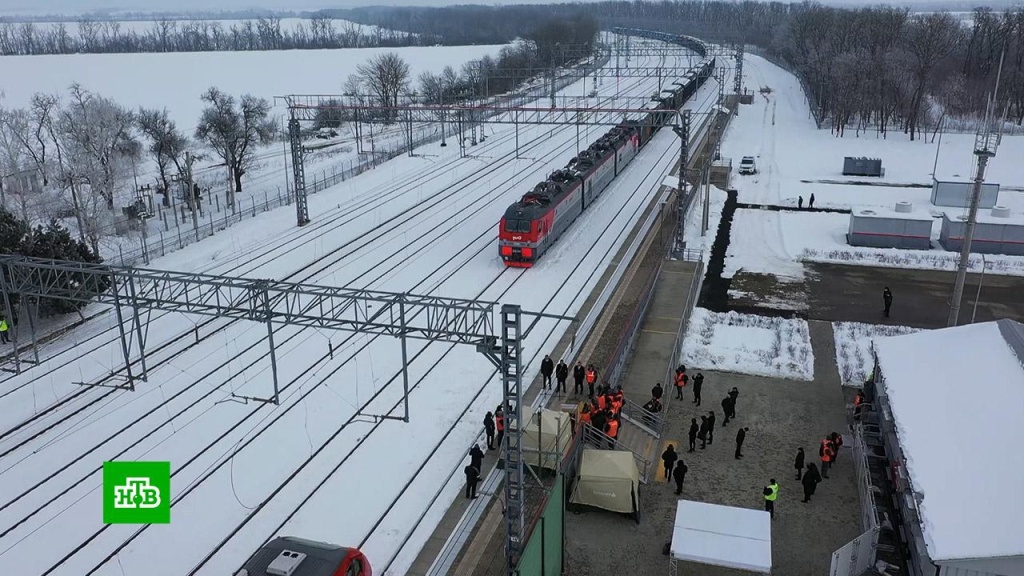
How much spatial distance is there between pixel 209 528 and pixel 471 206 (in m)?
27.9

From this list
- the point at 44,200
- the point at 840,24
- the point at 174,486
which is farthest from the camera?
the point at 840,24

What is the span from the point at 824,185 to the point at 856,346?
25.6 m

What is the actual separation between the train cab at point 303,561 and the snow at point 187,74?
6370 centimetres

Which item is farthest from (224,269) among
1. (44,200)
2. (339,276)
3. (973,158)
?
(973,158)

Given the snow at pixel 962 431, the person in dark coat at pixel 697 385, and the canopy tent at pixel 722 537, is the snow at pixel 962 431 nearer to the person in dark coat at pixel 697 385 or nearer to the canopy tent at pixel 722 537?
the canopy tent at pixel 722 537

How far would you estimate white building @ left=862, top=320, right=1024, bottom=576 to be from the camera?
12.0 metres

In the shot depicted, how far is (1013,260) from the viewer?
1266 inches

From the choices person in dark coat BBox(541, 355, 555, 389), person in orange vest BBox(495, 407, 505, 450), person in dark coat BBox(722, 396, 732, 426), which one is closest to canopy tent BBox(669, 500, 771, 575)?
person in orange vest BBox(495, 407, 505, 450)

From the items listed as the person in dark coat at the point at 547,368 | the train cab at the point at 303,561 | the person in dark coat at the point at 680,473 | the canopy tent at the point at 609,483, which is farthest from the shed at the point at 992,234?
the train cab at the point at 303,561

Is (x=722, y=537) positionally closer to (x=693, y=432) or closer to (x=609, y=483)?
(x=609, y=483)

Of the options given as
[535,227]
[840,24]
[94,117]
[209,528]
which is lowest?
[209,528]

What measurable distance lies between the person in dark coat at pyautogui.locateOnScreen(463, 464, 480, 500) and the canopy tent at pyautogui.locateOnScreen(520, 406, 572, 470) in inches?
42.3

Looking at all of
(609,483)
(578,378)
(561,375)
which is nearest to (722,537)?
(609,483)

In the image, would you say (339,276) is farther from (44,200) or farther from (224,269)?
(44,200)
